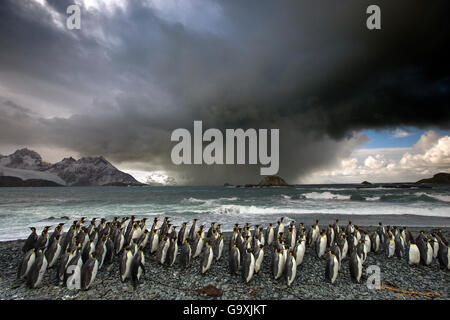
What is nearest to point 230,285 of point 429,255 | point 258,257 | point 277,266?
point 258,257

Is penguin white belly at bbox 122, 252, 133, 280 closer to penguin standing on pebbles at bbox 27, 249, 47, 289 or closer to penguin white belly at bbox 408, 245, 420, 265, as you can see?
penguin standing on pebbles at bbox 27, 249, 47, 289

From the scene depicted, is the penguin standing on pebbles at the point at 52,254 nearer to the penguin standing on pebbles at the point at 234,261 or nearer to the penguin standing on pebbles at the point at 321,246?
the penguin standing on pebbles at the point at 234,261

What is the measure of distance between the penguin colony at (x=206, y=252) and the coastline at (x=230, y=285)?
0.20 metres

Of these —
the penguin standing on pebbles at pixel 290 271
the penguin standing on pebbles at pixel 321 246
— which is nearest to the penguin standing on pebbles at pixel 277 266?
the penguin standing on pebbles at pixel 290 271

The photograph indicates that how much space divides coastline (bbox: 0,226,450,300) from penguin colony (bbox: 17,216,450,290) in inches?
7.9

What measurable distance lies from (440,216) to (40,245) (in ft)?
86.9

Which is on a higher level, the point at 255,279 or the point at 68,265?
the point at 68,265

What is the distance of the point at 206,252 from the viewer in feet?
19.9

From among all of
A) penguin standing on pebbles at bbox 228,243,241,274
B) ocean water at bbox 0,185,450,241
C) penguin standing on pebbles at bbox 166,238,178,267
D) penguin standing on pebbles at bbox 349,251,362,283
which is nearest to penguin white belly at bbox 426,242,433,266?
penguin standing on pebbles at bbox 349,251,362,283
